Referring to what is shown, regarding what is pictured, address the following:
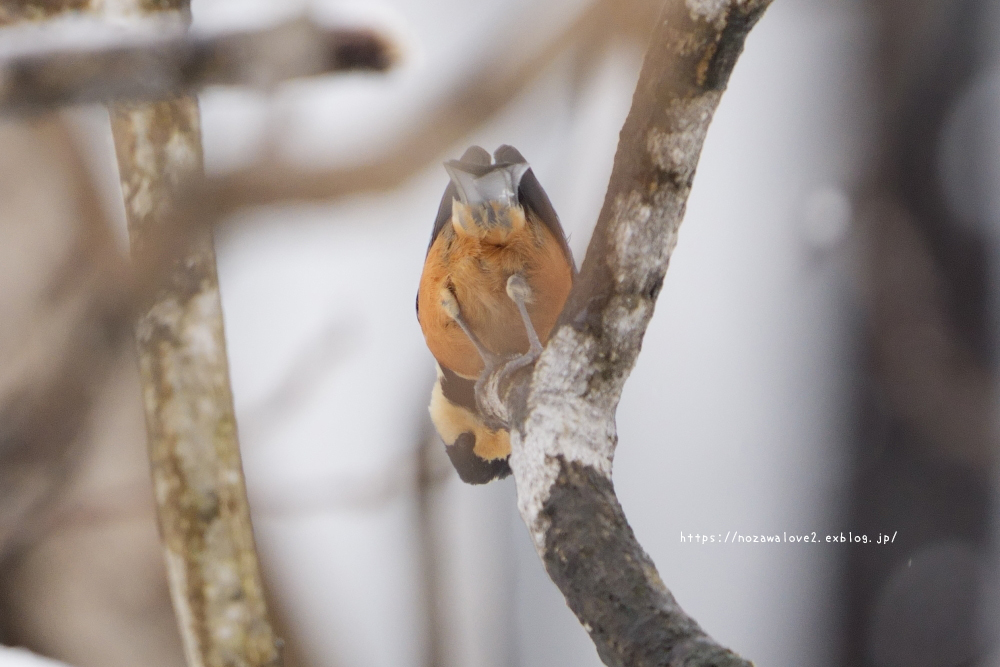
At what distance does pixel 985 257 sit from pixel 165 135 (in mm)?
780

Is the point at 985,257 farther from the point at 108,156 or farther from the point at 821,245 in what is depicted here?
the point at 108,156

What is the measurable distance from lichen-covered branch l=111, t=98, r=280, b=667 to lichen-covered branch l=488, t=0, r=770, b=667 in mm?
319

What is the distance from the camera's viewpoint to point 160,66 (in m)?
0.44

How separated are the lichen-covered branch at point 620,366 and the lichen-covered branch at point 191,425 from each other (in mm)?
319

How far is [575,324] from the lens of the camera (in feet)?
1.00

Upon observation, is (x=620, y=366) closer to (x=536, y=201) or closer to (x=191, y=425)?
(x=536, y=201)

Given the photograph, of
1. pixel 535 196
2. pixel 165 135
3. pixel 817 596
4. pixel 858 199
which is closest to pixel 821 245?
pixel 858 199

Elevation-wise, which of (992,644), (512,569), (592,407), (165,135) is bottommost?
(992,644)

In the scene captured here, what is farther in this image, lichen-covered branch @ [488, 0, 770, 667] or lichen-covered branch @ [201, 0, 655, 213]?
lichen-covered branch @ [201, 0, 655, 213]

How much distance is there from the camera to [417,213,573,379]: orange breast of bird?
1.27 ft

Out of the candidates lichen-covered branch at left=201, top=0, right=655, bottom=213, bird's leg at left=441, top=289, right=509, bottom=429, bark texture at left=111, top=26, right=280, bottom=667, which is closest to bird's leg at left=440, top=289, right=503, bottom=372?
bird's leg at left=441, top=289, right=509, bottom=429

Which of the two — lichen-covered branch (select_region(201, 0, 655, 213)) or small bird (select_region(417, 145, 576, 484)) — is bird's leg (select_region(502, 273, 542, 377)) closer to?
small bird (select_region(417, 145, 576, 484))

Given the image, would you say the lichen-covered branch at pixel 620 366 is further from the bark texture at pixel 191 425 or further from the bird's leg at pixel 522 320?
the bark texture at pixel 191 425

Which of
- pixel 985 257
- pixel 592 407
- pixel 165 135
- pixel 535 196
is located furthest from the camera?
Result: pixel 985 257
